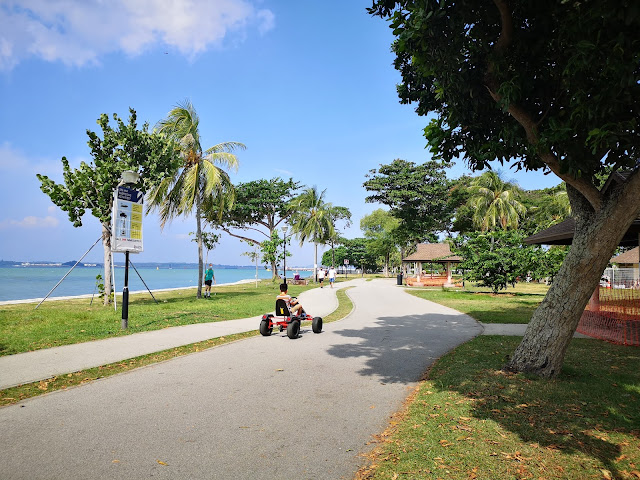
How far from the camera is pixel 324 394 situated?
209 inches

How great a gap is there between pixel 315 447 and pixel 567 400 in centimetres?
335

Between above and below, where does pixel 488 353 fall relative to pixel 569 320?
below

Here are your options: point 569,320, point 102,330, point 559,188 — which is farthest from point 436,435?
point 559,188

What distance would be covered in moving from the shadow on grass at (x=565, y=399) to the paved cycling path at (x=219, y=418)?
0.89 meters

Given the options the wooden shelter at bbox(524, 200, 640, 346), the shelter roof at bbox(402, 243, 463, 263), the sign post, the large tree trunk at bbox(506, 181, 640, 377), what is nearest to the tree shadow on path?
the large tree trunk at bbox(506, 181, 640, 377)

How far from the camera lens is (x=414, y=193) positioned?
45.0 metres

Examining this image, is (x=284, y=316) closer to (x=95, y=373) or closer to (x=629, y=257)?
(x=95, y=373)

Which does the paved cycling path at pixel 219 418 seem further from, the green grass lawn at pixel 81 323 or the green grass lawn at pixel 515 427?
the green grass lawn at pixel 81 323

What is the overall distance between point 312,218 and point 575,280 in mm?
37080

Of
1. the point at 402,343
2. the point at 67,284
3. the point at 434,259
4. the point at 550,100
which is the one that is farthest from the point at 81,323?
the point at 67,284

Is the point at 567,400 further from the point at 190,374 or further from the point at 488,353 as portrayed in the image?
the point at 190,374

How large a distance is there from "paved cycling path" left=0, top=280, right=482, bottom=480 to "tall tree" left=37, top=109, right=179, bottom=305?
34.3 ft

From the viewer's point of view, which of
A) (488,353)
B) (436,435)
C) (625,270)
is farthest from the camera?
(625,270)

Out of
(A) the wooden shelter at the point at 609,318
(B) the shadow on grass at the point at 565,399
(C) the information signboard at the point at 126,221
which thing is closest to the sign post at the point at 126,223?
(C) the information signboard at the point at 126,221
